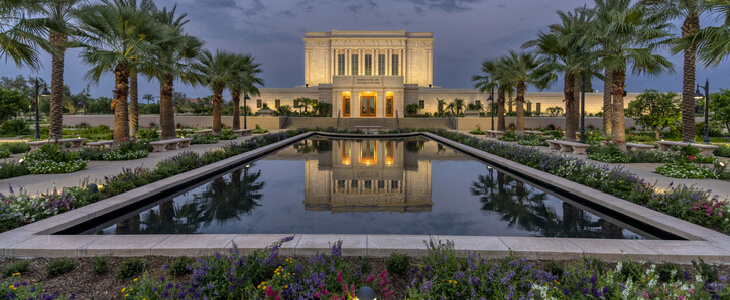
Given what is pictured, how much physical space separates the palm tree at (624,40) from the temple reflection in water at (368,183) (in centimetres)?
630

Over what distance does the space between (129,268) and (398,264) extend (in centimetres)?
263

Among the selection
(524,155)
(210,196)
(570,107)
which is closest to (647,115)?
(570,107)

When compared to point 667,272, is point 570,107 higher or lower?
higher

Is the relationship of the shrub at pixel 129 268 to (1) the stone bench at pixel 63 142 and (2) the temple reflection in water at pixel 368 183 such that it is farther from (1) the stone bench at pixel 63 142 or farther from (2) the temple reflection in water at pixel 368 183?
(1) the stone bench at pixel 63 142

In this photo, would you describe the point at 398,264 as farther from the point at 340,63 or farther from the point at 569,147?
the point at 340,63

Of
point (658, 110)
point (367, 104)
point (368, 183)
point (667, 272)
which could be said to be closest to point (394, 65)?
point (367, 104)

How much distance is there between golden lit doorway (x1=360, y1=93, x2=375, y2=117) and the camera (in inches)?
1639

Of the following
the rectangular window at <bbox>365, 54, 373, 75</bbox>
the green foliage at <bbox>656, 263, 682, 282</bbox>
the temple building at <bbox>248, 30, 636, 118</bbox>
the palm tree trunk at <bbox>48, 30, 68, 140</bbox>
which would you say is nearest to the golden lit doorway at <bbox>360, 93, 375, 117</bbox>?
the temple building at <bbox>248, 30, 636, 118</bbox>

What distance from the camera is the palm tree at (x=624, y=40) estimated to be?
12.4 m

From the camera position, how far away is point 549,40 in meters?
17.4

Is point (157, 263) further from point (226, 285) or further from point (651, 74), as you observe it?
point (651, 74)

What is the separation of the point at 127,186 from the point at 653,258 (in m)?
8.25

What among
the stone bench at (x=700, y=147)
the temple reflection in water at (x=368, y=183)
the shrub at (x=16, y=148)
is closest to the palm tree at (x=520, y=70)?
the stone bench at (x=700, y=147)

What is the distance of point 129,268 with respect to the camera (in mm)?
3645
